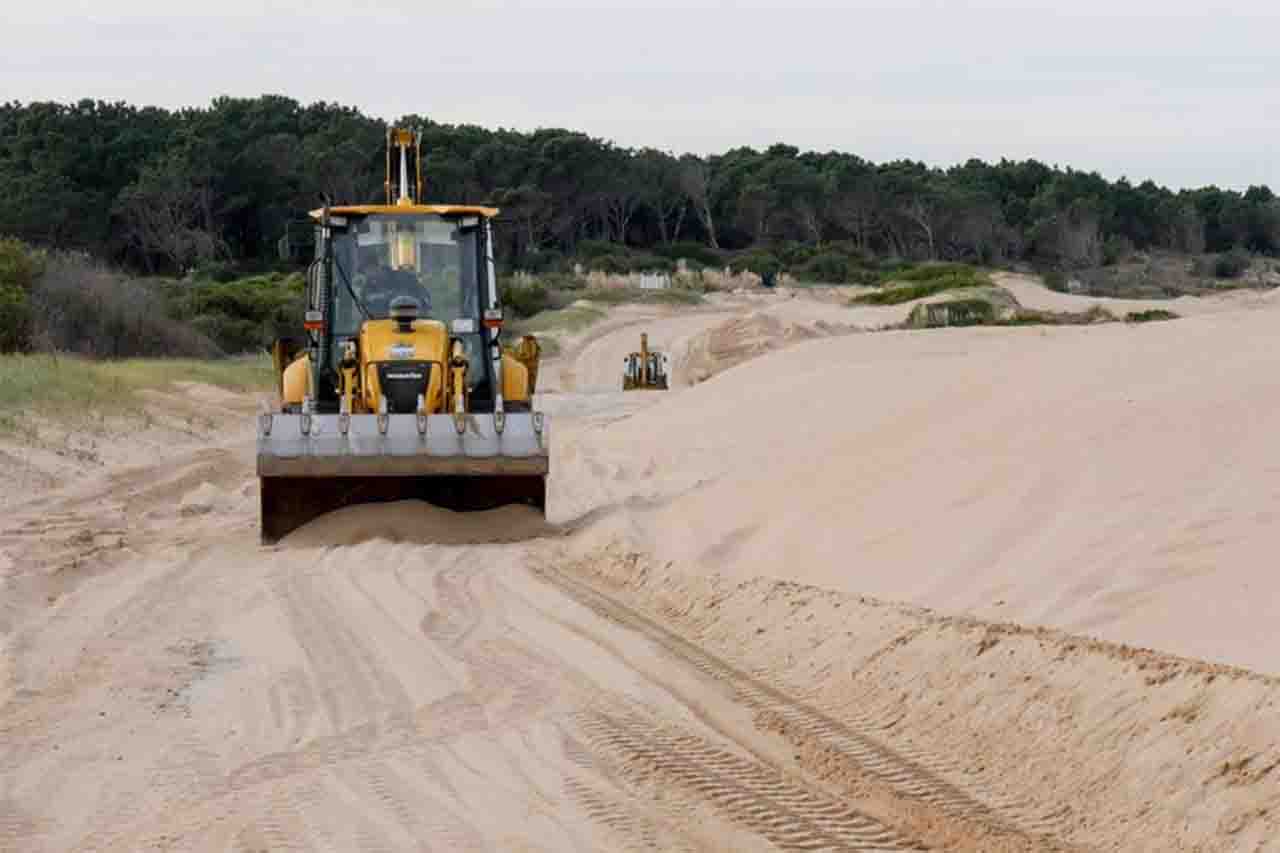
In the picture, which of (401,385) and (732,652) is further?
(401,385)

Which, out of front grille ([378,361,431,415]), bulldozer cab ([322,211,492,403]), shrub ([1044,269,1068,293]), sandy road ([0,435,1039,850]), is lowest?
shrub ([1044,269,1068,293])

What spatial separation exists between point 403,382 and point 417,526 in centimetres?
125

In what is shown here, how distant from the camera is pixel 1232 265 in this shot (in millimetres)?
90938

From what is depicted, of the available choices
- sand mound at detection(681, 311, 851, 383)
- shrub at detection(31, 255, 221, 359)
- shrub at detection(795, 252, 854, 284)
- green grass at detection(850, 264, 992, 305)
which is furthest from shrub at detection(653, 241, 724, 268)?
shrub at detection(31, 255, 221, 359)

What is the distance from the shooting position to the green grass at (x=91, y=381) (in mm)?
23484

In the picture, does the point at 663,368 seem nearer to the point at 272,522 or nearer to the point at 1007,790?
the point at 272,522

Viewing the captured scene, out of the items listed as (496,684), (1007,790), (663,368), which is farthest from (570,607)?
(663,368)

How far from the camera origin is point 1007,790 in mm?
6895

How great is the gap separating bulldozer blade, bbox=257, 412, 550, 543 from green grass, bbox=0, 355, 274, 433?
7338mm

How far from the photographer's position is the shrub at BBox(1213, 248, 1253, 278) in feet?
296

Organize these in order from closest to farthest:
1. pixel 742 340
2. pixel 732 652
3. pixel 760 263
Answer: pixel 732 652
pixel 742 340
pixel 760 263

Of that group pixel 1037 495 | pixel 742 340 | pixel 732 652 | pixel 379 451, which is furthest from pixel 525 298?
pixel 732 652

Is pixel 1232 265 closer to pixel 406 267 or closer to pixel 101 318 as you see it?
pixel 101 318

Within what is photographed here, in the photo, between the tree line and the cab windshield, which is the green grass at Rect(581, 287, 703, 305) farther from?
the cab windshield
